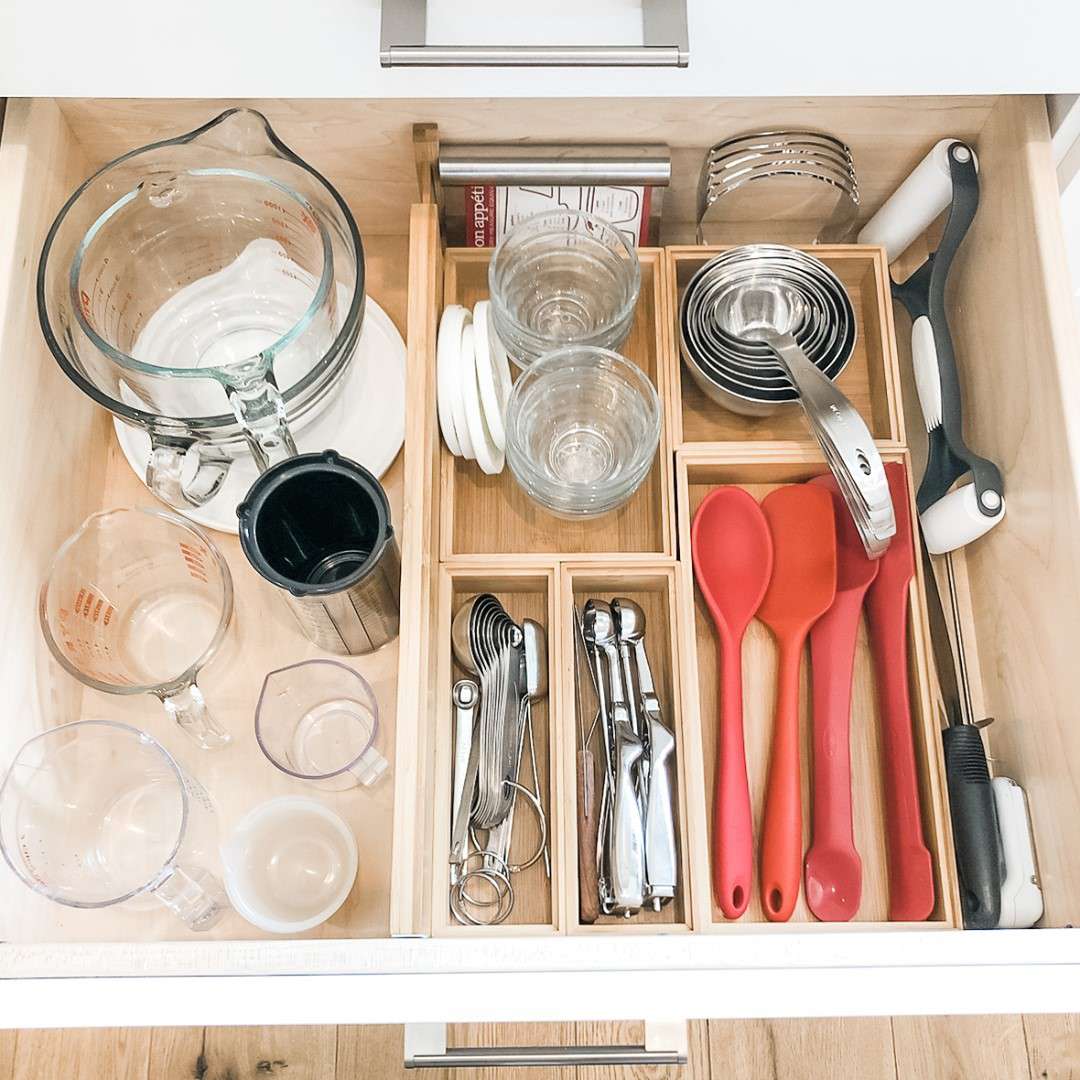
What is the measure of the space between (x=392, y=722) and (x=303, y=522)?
178 mm

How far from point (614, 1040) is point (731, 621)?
0.51 metres

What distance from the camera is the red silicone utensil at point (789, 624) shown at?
0.73 meters

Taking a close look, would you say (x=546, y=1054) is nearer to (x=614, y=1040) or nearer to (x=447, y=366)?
(x=614, y=1040)

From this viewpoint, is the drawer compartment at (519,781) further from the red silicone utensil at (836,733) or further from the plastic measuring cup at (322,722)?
the red silicone utensil at (836,733)

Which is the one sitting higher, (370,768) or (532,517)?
(532,517)

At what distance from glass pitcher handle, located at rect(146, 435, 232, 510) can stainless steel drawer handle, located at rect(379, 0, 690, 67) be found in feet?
0.98

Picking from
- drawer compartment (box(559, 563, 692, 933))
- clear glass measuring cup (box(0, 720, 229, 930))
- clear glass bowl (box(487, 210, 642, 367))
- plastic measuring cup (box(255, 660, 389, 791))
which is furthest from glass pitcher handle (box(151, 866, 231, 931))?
clear glass bowl (box(487, 210, 642, 367))

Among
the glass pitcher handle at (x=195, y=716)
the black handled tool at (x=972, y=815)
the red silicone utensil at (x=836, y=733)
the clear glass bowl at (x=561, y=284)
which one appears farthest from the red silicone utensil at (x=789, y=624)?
the glass pitcher handle at (x=195, y=716)

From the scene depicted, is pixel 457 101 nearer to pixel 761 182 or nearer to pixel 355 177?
pixel 355 177

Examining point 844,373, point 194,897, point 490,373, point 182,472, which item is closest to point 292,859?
point 194,897

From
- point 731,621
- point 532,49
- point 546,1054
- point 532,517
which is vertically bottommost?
point 546,1054

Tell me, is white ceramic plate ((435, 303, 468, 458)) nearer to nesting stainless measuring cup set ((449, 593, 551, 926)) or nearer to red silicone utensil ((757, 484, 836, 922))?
nesting stainless measuring cup set ((449, 593, 551, 926))

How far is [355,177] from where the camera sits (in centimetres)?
84

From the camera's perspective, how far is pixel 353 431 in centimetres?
81
